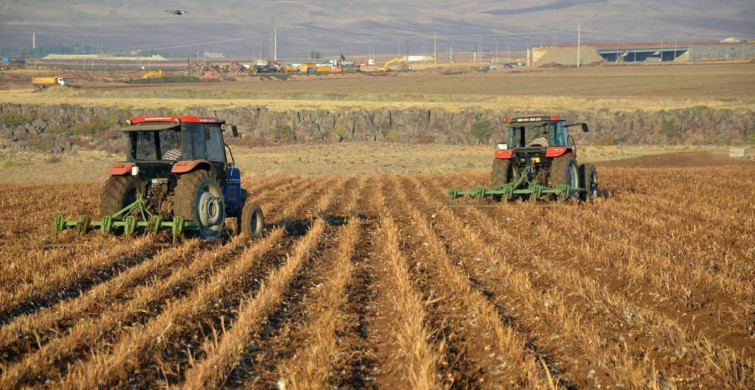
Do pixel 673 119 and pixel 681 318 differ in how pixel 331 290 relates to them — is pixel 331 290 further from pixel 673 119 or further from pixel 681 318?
pixel 673 119

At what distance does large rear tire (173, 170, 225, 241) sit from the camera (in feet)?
39.2

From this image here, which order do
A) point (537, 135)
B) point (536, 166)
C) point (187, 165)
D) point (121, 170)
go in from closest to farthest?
point (187, 165) < point (121, 170) < point (536, 166) < point (537, 135)

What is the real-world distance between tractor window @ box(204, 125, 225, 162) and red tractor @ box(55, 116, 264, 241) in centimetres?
2

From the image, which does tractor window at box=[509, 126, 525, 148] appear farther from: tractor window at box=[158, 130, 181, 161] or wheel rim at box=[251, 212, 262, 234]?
tractor window at box=[158, 130, 181, 161]

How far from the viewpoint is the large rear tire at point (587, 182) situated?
18139 mm

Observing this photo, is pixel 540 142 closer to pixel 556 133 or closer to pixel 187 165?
pixel 556 133

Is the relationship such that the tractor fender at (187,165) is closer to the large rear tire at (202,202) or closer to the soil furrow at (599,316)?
the large rear tire at (202,202)

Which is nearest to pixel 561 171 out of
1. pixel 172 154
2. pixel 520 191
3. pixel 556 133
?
pixel 520 191

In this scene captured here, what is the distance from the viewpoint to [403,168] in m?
33.7

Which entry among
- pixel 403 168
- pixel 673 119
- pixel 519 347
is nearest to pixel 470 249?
pixel 519 347

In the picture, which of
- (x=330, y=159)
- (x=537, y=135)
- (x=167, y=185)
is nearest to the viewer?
(x=167, y=185)

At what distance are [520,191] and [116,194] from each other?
852 centimetres

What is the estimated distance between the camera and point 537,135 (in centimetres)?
1872

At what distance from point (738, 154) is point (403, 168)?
13526mm
